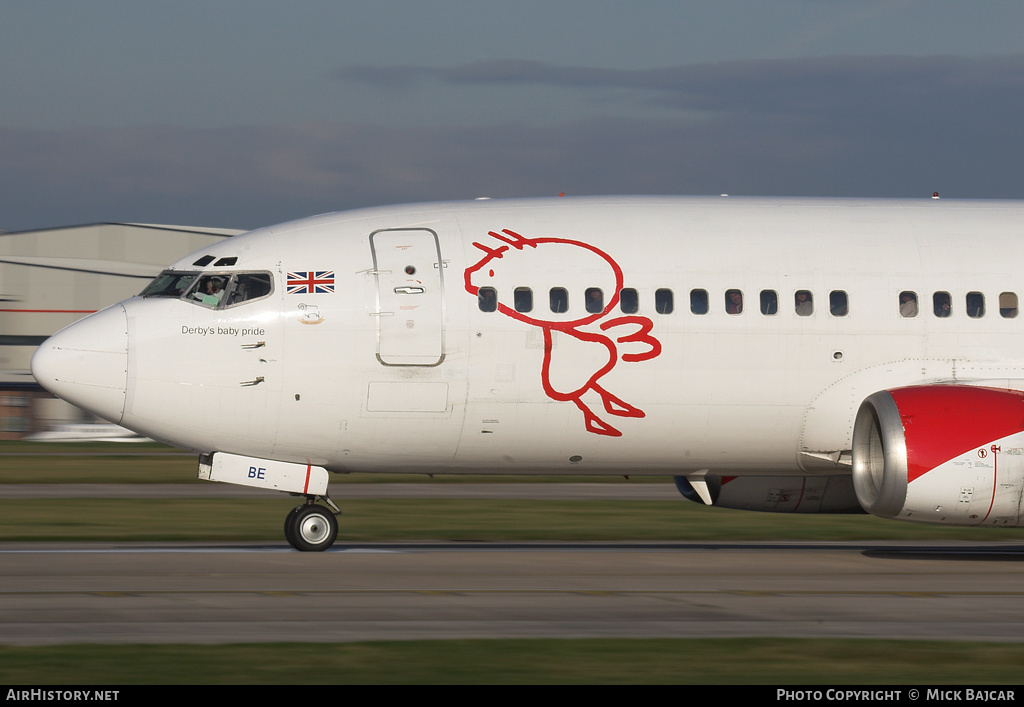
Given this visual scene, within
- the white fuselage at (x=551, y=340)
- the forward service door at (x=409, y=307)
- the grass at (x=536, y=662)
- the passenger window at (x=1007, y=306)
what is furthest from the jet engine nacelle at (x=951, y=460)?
the forward service door at (x=409, y=307)

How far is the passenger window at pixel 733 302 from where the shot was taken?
18469 mm

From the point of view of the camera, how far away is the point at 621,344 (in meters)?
18.1

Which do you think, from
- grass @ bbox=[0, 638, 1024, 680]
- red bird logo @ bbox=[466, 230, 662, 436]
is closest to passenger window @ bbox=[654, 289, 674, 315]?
red bird logo @ bbox=[466, 230, 662, 436]

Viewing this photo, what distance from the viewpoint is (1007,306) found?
19094mm

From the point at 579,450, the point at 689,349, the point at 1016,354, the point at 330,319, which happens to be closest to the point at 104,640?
the point at 330,319

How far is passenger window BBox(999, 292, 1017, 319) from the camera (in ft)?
62.6

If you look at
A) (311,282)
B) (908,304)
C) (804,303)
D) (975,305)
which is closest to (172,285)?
(311,282)

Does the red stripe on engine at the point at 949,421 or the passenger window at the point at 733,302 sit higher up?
the passenger window at the point at 733,302

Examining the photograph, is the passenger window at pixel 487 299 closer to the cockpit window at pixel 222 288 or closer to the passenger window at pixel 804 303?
the cockpit window at pixel 222 288

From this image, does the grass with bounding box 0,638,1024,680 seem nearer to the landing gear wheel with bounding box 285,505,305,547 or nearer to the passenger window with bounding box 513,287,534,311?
the passenger window with bounding box 513,287,534,311

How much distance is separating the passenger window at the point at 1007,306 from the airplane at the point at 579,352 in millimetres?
40

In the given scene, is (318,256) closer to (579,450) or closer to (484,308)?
(484,308)

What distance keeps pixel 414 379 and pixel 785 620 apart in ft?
20.2

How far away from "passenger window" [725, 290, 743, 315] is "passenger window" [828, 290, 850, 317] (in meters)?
1.23
